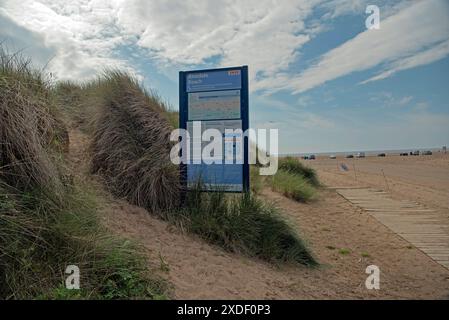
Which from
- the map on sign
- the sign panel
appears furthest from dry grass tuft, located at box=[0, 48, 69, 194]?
the sign panel

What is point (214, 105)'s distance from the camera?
600 centimetres

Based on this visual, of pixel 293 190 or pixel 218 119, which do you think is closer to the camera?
pixel 218 119

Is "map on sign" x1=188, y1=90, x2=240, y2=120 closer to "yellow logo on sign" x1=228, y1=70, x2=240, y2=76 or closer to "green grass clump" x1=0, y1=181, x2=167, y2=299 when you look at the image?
"yellow logo on sign" x1=228, y1=70, x2=240, y2=76

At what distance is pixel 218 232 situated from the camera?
4941 millimetres

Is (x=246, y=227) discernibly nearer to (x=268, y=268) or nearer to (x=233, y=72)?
(x=268, y=268)

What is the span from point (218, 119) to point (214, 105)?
29 centimetres

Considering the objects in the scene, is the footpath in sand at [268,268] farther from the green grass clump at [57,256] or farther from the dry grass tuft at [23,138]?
the dry grass tuft at [23,138]

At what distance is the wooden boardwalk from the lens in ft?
20.9

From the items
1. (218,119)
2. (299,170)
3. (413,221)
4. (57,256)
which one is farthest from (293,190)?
(57,256)

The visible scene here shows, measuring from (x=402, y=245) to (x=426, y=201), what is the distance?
6.60 m

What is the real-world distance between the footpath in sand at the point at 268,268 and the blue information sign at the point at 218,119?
1.29 meters

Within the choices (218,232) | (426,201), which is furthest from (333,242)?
(426,201)

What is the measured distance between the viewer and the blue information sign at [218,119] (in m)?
5.81

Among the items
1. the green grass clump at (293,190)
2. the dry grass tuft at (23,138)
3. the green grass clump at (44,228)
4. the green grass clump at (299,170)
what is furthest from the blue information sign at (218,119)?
the green grass clump at (299,170)
